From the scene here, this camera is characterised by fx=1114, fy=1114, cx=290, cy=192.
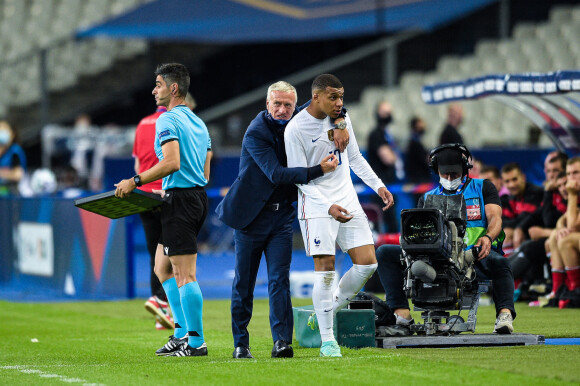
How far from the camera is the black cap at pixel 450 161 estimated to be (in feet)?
28.7

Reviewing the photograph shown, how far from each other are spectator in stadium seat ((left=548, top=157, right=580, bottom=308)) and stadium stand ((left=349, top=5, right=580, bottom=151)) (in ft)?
28.7

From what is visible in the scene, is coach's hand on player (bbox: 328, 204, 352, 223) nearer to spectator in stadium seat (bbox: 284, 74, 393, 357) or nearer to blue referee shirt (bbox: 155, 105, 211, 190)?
spectator in stadium seat (bbox: 284, 74, 393, 357)

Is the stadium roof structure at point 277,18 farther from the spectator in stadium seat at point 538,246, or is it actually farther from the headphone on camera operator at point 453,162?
the headphone on camera operator at point 453,162

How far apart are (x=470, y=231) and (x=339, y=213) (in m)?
1.51

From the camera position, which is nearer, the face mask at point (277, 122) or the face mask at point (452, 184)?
the face mask at point (277, 122)

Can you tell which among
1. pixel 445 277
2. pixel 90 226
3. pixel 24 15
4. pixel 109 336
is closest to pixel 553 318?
pixel 445 277

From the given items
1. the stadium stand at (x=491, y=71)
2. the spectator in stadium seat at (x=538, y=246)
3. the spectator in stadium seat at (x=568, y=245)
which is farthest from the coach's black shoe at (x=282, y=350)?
the stadium stand at (x=491, y=71)

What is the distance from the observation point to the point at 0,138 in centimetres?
1867

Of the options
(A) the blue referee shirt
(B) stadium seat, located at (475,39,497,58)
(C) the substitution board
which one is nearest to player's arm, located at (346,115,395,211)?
(A) the blue referee shirt

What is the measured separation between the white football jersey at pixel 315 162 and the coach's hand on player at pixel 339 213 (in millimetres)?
79

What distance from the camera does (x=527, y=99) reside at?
13.7 m

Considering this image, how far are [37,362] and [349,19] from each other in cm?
1605

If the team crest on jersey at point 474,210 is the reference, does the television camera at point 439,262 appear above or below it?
below

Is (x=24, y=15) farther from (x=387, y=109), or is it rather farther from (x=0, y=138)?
(x=387, y=109)
